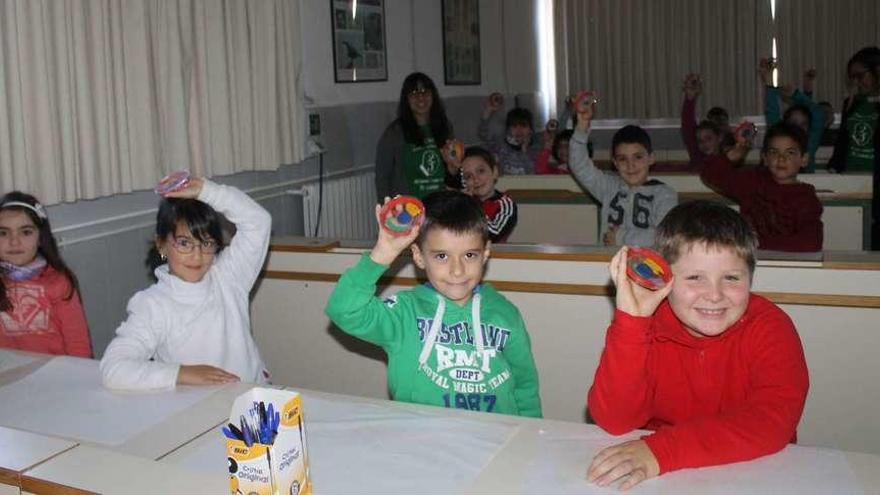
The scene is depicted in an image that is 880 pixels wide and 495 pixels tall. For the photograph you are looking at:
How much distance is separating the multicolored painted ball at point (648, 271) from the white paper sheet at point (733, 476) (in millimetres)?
303

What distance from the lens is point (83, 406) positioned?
1.88m

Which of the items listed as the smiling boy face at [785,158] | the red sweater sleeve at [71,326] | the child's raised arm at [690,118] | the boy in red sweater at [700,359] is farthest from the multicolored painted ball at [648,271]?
the child's raised arm at [690,118]

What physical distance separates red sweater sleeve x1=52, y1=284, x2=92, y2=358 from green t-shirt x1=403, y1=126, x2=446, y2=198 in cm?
248

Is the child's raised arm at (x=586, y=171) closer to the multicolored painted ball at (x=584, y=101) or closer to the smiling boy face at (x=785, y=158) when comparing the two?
the multicolored painted ball at (x=584, y=101)

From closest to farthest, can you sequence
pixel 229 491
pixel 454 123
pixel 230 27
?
pixel 229 491
pixel 230 27
pixel 454 123

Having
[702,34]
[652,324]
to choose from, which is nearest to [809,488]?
[652,324]

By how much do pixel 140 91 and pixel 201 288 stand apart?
63.2 inches

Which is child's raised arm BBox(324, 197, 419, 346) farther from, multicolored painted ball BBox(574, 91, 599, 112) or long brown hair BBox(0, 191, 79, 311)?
multicolored painted ball BBox(574, 91, 599, 112)

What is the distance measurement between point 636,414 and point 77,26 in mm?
2804

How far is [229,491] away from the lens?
1.33m

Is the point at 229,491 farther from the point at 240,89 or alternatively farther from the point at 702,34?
the point at 702,34

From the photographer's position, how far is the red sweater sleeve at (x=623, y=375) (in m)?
1.59

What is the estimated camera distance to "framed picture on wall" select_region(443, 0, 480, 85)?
7305 millimetres

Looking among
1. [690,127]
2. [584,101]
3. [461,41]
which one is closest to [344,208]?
[584,101]
